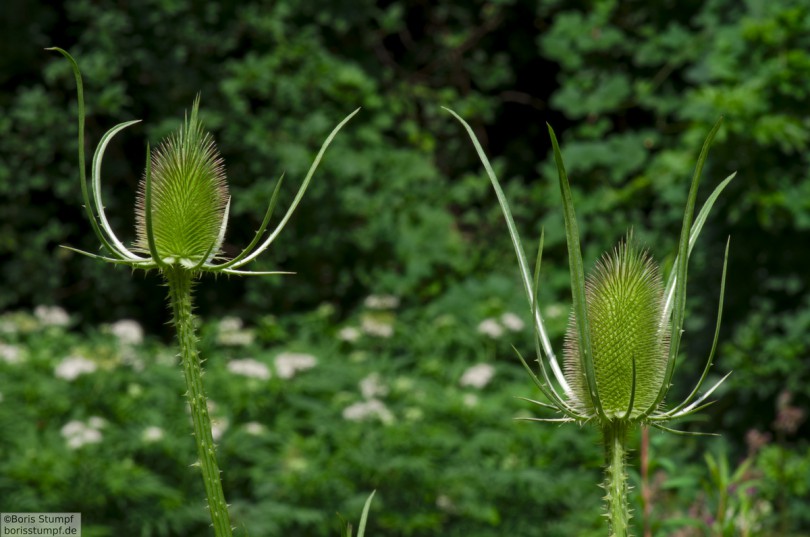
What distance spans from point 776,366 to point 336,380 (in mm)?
1570

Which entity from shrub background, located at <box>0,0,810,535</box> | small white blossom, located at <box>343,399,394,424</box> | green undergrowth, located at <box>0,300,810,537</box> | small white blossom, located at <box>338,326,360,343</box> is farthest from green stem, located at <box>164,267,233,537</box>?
small white blossom, located at <box>338,326,360,343</box>

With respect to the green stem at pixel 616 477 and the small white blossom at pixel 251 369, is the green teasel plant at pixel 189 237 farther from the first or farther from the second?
the small white blossom at pixel 251 369

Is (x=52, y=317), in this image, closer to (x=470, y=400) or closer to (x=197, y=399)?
(x=470, y=400)

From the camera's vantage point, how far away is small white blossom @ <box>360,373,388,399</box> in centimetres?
356

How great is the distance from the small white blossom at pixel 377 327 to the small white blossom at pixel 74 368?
3.71 feet

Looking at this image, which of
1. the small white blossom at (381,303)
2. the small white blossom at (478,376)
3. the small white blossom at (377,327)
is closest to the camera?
the small white blossom at (478,376)

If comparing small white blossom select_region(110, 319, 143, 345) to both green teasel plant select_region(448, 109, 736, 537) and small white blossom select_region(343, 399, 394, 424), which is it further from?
green teasel plant select_region(448, 109, 736, 537)

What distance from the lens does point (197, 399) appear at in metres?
0.66

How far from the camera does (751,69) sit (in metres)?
3.67

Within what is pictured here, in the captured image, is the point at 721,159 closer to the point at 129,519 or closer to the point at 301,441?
the point at 301,441

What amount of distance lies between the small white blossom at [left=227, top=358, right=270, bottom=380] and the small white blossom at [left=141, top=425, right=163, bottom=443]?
21.0 inches

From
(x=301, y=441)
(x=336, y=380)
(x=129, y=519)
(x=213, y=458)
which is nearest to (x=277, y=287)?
(x=336, y=380)

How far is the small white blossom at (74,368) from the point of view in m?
3.33

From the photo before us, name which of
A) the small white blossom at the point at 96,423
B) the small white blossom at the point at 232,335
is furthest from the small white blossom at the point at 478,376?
the small white blossom at the point at 96,423
